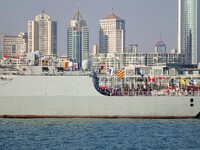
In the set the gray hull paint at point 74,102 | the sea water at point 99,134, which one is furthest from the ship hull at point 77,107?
the sea water at point 99,134

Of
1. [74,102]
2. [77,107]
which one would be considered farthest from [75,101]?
[77,107]

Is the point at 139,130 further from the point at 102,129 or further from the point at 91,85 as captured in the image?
the point at 91,85

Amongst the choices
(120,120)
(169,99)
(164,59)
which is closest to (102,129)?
(120,120)

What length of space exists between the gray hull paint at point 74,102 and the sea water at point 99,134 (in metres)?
1.17

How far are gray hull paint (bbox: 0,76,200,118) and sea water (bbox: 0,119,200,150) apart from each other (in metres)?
1.17

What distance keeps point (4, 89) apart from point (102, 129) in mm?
8894

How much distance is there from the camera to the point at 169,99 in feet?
131

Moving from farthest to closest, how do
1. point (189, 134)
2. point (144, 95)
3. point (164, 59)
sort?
point (164, 59)
point (144, 95)
point (189, 134)

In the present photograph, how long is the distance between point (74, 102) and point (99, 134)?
787 centimetres

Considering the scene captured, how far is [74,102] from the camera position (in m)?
39.6

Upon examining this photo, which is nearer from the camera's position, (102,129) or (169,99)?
(102,129)

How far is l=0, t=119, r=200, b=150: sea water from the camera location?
28.7 metres

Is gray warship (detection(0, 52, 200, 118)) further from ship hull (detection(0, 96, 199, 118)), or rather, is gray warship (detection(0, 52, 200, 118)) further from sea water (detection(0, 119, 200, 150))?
sea water (detection(0, 119, 200, 150))

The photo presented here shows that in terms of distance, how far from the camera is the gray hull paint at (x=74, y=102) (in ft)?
130
